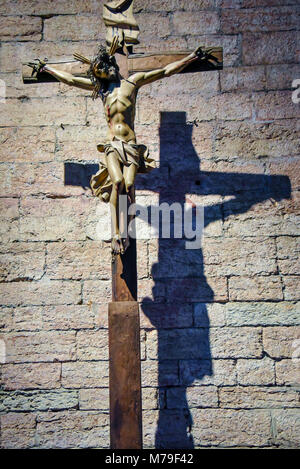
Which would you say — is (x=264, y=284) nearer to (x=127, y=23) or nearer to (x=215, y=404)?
(x=215, y=404)

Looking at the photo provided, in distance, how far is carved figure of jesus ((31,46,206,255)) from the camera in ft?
9.50

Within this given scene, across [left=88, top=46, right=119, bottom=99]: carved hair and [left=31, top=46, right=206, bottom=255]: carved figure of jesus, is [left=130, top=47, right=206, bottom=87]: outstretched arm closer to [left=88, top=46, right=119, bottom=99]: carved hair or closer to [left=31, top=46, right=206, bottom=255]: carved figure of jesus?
[left=31, top=46, right=206, bottom=255]: carved figure of jesus

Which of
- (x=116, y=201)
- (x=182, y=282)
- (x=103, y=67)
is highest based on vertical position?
(x=103, y=67)

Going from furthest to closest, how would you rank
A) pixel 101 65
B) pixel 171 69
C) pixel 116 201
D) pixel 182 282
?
1. pixel 182 282
2. pixel 171 69
3. pixel 101 65
4. pixel 116 201

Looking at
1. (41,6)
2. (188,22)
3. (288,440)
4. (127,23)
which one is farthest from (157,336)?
(41,6)

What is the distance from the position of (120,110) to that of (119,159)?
12.2 inches

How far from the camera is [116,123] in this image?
3053 mm

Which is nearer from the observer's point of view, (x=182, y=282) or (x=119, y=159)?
(x=119, y=159)

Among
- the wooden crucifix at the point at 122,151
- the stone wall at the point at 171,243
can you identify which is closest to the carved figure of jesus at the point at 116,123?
the wooden crucifix at the point at 122,151

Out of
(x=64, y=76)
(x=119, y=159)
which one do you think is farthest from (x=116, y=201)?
(x=64, y=76)

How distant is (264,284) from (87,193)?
1338 millimetres

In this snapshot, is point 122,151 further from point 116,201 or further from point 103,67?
point 103,67

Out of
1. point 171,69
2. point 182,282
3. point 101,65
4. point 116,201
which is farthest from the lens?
point 182,282

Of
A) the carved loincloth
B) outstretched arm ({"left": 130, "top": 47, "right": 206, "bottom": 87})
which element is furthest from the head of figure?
the carved loincloth
